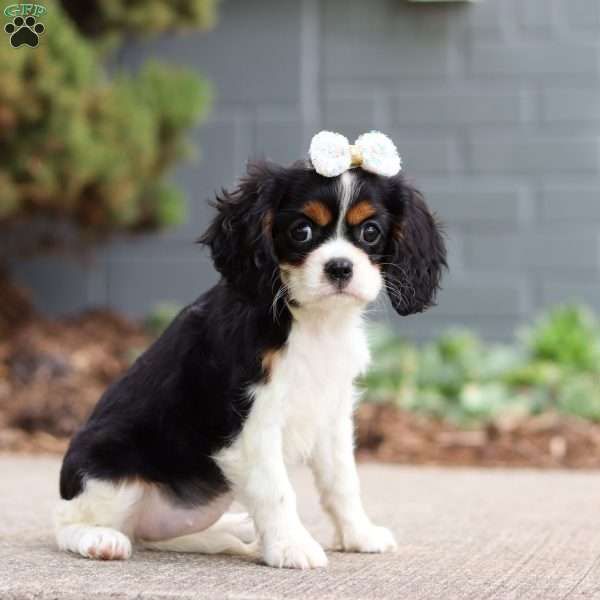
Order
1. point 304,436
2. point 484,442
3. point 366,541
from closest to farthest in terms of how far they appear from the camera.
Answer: point 304,436, point 366,541, point 484,442

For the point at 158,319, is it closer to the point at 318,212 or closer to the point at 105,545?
the point at 105,545

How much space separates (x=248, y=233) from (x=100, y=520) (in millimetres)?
874

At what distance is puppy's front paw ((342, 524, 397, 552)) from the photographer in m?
3.43

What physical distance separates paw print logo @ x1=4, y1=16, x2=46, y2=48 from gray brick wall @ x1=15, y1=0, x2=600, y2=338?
1.94 m

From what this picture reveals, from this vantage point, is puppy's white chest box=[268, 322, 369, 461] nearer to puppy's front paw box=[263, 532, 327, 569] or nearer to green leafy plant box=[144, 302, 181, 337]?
puppy's front paw box=[263, 532, 327, 569]

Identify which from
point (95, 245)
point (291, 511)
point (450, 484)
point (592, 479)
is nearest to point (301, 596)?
point (291, 511)

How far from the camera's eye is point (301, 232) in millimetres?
3123

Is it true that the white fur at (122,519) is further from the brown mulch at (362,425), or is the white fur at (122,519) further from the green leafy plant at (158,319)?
the green leafy plant at (158,319)

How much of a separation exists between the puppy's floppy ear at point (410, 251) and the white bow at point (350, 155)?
0.09 m

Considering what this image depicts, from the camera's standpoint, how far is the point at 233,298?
3.26 meters

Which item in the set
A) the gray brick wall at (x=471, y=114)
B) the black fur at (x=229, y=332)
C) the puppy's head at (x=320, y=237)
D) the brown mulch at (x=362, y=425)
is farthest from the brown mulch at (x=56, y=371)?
the puppy's head at (x=320, y=237)

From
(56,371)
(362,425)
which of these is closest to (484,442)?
(362,425)

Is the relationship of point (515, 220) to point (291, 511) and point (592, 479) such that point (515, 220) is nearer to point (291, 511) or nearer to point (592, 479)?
point (592, 479)

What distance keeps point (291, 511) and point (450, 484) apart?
2298 millimetres
